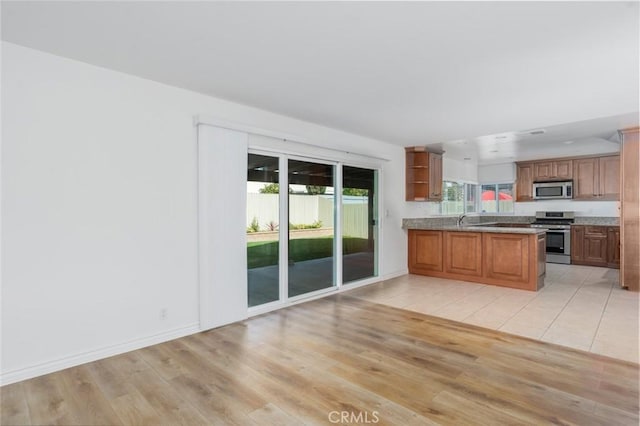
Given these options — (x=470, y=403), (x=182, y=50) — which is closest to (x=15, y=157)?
(x=182, y=50)

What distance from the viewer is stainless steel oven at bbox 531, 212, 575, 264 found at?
7047 millimetres

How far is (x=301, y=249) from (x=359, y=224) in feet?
4.47

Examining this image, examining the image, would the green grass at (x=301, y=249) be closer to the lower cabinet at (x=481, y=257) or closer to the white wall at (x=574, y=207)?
the lower cabinet at (x=481, y=257)

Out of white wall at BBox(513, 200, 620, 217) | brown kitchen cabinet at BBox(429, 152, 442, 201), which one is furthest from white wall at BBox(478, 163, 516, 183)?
brown kitchen cabinet at BBox(429, 152, 442, 201)

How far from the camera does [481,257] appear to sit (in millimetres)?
5566

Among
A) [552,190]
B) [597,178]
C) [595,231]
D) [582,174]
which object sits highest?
[582,174]

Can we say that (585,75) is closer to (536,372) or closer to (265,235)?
(536,372)

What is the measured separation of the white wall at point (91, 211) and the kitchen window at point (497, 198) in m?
7.59

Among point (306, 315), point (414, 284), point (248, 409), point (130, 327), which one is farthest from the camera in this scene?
point (414, 284)

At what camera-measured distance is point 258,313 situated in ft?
13.0

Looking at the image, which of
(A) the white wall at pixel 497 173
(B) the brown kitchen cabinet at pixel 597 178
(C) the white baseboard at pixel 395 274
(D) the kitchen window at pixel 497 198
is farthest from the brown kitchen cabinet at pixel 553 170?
(C) the white baseboard at pixel 395 274

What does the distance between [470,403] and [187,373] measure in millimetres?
2034

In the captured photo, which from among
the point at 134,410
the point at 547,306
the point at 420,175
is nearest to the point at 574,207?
the point at 420,175

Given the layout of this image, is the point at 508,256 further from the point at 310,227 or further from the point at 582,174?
the point at 582,174
